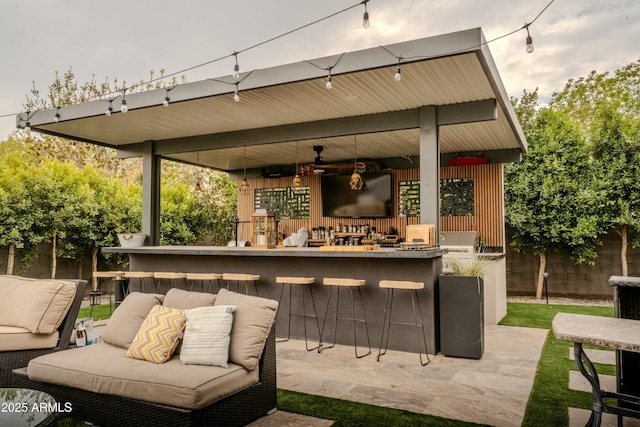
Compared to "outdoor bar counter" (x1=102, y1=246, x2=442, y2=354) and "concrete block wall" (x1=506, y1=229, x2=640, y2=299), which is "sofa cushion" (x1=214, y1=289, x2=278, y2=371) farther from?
"concrete block wall" (x1=506, y1=229, x2=640, y2=299)

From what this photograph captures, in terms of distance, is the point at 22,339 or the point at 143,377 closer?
the point at 143,377

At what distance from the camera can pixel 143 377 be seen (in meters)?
2.90

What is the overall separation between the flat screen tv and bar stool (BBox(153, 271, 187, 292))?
4131 millimetres

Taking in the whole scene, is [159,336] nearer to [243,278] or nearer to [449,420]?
[449,420]

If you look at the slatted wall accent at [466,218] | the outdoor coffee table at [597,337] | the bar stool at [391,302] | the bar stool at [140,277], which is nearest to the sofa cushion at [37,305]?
the bar stool at [140,277]

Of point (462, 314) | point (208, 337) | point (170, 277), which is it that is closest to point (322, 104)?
point (462, 314)

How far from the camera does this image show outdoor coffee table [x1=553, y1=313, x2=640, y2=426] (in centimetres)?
238

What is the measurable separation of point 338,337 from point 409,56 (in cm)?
332

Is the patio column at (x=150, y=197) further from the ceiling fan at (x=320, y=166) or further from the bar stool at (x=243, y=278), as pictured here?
the ceiling fan at (x=320, y=166)

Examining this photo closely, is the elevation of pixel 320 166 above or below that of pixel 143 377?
above

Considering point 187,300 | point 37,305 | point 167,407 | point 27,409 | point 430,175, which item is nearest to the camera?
point 27,409

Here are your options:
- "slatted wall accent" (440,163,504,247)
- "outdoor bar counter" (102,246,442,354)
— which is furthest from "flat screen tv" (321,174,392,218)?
"outdoor bar counter" (102,246,442,354)

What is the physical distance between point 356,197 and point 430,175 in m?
4.12

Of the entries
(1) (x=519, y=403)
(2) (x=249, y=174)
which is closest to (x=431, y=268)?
(1) (x=519, y=403)
